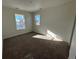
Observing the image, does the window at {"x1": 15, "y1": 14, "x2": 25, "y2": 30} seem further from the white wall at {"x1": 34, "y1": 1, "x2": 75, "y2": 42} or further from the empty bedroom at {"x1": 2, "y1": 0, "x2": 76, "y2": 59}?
the white wall at {"x1": 34, "y1": 1, "x2": 75, "y2": 42}

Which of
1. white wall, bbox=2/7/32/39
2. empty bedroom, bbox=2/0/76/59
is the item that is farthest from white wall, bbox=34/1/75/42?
white wall, bbox=2/7/32/39

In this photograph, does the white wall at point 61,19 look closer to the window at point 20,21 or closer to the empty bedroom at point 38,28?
the empty bedroom at point 38,28

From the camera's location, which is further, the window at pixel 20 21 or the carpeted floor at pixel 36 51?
the window at pixel 20 21

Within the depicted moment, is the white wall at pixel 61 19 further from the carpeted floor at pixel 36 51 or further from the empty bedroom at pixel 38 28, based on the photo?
the carpeted floor at pixel 36 51

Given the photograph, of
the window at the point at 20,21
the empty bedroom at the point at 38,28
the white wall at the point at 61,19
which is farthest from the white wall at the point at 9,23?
the white wall at the point at 61,19

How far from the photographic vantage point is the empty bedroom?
3.14 metres

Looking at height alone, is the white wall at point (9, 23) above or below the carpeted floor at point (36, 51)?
above

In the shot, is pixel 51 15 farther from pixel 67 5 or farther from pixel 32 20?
pixel 32 20

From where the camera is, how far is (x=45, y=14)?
7.12 meters

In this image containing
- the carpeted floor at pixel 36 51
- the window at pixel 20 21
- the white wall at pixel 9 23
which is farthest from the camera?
the window at pixel 20 21

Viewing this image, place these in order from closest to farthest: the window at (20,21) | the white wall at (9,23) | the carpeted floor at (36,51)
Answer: the carpeted floor at (36,51), the white wall at (9,23), the window at (20,21)

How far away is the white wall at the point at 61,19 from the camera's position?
4075 mm

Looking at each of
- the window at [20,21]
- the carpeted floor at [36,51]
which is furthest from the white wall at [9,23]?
the carpeted floor at [36,51]

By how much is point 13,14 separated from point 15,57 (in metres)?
4.34
